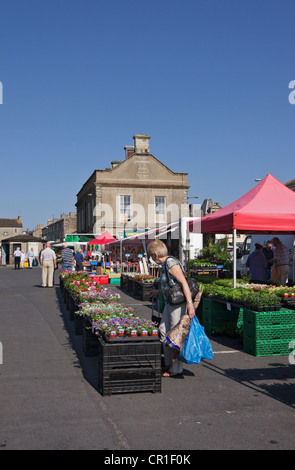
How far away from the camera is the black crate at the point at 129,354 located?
5.03 m

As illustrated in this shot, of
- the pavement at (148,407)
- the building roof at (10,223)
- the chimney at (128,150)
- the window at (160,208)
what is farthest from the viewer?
the building roof at (10,223)

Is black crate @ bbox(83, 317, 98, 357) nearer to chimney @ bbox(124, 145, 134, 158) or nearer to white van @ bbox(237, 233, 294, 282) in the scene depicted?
white van @ bbox(237, 233, 294, 282)

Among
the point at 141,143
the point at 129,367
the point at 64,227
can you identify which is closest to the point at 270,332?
the point at 129,367

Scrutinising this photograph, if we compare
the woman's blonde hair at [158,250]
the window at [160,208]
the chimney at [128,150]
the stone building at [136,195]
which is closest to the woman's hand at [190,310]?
the woman's blonde hair at [158,250]

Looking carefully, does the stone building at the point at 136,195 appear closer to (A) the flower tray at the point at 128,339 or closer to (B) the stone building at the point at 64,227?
(B) the stone building at the point at 64,227

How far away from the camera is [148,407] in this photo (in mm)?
4652

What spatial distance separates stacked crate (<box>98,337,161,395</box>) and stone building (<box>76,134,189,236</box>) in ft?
115

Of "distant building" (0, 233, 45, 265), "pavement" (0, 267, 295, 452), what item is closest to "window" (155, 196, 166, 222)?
"distant building" (0, 233, 45, 265)

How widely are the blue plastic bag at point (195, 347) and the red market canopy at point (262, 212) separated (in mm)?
3768

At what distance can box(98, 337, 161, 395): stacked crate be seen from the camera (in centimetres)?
502

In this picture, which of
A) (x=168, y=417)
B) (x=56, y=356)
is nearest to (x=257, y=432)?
(x=168, y=417)

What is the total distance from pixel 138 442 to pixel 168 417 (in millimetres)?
668

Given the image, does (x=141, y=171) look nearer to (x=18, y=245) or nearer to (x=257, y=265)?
(x=18, y=245)

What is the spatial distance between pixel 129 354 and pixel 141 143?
39992mm
